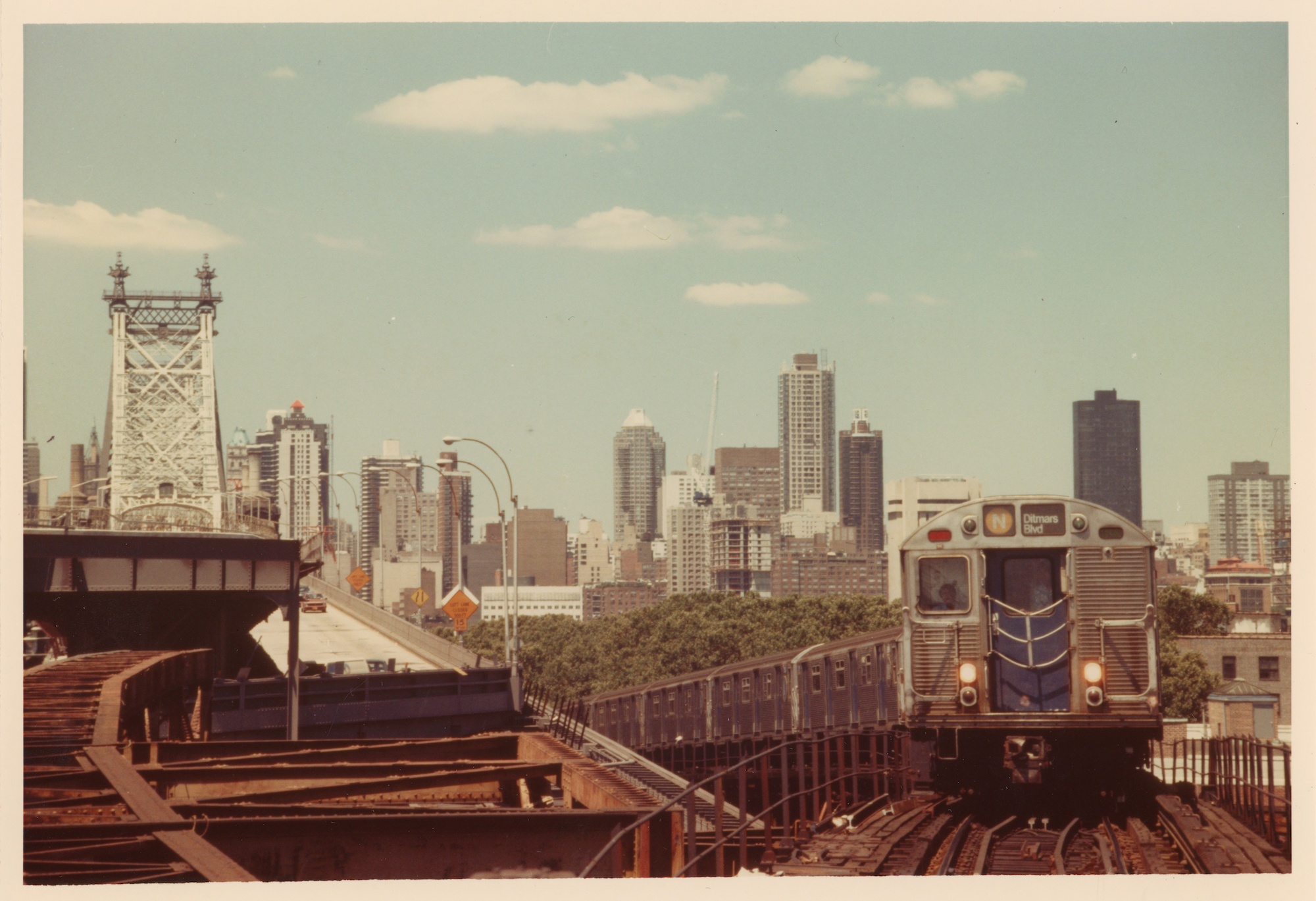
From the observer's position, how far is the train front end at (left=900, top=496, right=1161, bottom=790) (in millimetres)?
16422

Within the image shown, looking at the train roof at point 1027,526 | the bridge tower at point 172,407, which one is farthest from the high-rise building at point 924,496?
Result: the bridge tower at point 172,407

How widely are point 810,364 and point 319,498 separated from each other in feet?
110

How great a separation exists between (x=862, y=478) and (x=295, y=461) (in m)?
123

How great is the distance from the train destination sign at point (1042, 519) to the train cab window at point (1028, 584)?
40cm

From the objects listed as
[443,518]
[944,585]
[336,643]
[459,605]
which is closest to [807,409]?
[443,518]

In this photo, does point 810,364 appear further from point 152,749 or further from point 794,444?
point 794,444

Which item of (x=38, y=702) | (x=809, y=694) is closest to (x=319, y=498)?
(x=809, y=694)

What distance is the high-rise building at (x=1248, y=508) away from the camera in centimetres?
1847

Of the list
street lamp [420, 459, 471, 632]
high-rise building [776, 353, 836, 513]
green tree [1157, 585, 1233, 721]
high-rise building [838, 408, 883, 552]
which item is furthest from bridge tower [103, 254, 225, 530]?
high-rise building [838, 408, 883, 552]

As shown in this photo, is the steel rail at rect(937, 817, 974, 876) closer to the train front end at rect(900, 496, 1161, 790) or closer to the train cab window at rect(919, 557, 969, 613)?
the train front end at rect(900, 496, 1161, 790)

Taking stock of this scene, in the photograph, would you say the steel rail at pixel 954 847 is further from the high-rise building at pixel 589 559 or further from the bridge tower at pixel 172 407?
the high-rise building at pixel 589 559

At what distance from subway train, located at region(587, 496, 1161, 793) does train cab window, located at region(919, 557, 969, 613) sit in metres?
0.02

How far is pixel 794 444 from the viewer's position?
611 ft

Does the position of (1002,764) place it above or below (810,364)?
below
